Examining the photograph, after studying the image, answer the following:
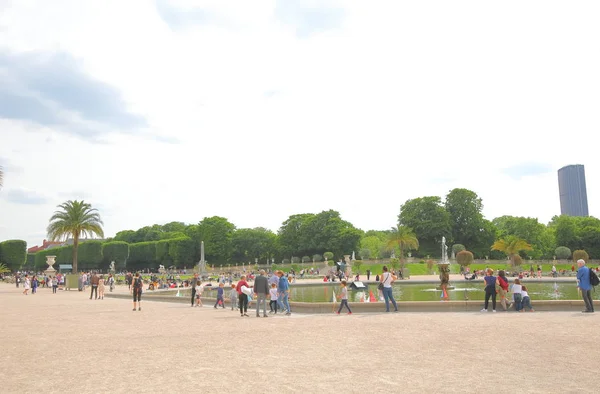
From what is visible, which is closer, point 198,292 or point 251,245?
point 198,292

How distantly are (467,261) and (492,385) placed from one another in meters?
49.6

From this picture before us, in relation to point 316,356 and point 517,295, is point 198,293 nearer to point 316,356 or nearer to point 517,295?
point 517,295

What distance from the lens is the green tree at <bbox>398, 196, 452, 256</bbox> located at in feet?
274

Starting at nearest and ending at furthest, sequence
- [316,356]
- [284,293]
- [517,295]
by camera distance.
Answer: [316,356]
[517,295]
[284,293]

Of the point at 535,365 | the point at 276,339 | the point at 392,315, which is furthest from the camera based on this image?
the point at 392,315

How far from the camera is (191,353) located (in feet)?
30.4

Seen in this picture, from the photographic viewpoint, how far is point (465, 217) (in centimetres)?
8656

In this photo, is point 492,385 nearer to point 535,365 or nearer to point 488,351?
point 535,365

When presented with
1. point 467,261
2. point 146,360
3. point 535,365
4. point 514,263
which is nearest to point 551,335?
point 535,365

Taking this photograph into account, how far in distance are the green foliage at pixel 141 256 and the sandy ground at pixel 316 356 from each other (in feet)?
314

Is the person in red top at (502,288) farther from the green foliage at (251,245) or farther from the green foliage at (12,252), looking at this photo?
the green foliage at (251,245)

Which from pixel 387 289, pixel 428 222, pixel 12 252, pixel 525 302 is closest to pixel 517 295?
pixel 525 302

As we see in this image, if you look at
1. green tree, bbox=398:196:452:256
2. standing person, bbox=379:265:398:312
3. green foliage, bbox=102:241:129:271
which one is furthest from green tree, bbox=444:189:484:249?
standing person, bbox=379:265:398:312

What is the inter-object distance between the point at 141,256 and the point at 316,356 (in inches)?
4127
